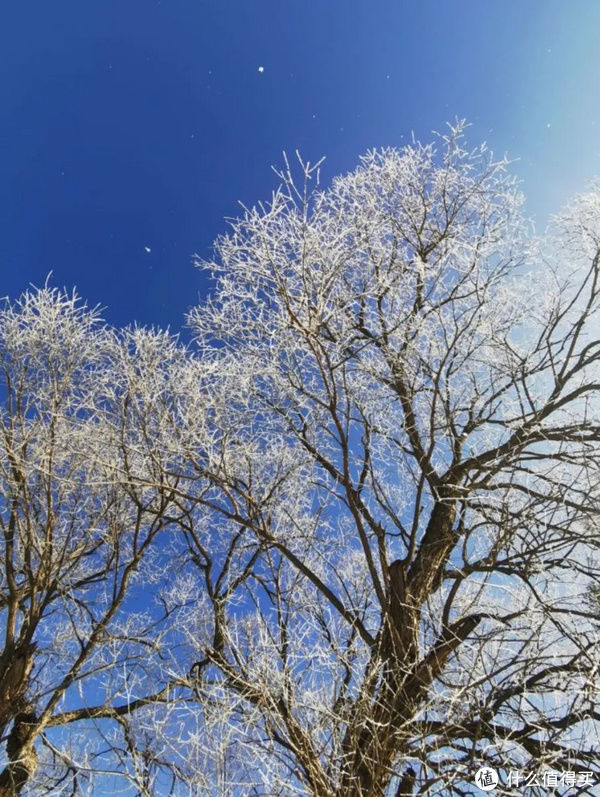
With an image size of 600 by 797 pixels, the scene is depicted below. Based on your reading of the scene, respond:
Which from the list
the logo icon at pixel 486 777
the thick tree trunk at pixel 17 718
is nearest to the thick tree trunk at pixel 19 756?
the thick tree trunk at pixel 17 718

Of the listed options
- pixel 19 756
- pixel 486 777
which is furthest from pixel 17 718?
pixel 486 777

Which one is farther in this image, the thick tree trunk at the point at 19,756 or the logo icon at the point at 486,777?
the thick tree trunk at the point at 19,756

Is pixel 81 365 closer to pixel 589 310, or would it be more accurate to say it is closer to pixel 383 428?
pixel 383 428

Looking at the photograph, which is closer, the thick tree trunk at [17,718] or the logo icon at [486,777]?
the logo icon at [486,777]

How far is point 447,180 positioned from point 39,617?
6187 mm

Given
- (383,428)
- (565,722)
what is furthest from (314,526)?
(565,722)

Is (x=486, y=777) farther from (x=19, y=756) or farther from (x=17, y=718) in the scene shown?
(x=17, y=718)

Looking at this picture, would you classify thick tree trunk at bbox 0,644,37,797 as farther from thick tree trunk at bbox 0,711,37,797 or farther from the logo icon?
the logo icon

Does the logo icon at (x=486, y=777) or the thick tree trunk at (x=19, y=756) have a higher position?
the logo icon at (x=486, y=777)

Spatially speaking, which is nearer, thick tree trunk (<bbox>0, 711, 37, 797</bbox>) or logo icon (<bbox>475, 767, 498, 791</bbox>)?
logo icon (<bbox>475, 767, 498, 791</bbox>)

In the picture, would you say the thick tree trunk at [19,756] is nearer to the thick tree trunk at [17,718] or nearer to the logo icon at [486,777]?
the thick tree trunk at [17,718]

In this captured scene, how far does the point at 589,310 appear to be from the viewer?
450 centimetres

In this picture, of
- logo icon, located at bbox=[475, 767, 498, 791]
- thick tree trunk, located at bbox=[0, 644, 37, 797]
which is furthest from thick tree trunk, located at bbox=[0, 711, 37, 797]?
logo icon, located at bbox=[475, 767, 498, 791]

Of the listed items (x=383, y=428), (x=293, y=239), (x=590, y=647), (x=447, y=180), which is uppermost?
(x=447, y=180)
